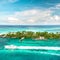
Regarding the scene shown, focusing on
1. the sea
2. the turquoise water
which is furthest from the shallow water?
the turquoise water

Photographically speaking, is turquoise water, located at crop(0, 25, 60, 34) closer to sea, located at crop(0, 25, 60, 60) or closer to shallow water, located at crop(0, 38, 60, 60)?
sea, located at crop(0, 25, 60, 60)

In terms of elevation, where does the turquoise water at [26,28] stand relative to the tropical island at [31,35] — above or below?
above

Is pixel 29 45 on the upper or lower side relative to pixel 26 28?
lower

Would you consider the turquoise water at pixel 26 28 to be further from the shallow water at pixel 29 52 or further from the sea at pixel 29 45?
the shallow water at pixel 29 52

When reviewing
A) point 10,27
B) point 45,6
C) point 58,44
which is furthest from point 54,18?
point 10,27

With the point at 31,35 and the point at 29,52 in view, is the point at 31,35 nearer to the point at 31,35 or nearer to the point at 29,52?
the point at 31,35

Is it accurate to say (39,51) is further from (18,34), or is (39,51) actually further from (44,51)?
(18,34)

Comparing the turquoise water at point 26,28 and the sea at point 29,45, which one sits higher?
the turquoise water at point 26,28

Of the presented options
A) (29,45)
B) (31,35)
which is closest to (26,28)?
(31,35)

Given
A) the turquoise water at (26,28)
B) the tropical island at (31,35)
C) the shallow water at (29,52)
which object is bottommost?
the shallow water at (29,52)

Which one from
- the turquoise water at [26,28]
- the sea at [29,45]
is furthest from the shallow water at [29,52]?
the turquoise water at [26,28]

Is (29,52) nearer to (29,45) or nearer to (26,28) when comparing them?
(29,45)
